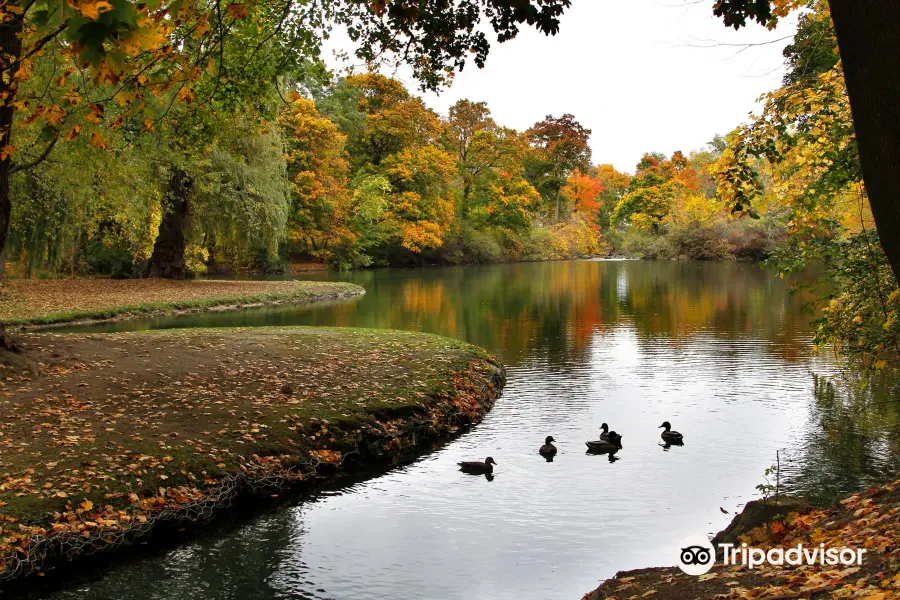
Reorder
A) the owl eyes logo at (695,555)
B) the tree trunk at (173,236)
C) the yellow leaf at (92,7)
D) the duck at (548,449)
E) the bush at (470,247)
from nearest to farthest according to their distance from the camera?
the yellow leaf at (92,7) → the owl eyes logo at (695,555) → the duck at (548,449) → the tree trunk at (173,236) → the bush at (470,247)

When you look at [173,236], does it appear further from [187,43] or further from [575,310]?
[187,43]

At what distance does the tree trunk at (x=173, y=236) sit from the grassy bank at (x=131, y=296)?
140cm

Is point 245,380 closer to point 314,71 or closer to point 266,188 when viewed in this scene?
point 314,71

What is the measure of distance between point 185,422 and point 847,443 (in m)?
8.87

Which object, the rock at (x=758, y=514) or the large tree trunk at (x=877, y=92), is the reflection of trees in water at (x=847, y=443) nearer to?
the rock at (x=758, y=514)

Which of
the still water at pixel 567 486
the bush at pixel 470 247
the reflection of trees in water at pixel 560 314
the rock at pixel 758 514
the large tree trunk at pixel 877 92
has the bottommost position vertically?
the still water at pixel 567 486

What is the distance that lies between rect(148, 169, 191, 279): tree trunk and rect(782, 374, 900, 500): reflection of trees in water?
82.2 feet

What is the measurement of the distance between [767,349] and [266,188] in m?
21.8

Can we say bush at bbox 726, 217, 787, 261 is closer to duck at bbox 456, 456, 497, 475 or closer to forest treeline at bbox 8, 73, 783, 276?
forest treeline at bbox 8, 73, 783, 276

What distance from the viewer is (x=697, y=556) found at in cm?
618

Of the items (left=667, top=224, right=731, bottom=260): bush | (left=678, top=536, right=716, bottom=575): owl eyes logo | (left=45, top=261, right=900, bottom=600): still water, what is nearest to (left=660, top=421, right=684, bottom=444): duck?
(left=45, top=261, right=900, bottom=600): still water

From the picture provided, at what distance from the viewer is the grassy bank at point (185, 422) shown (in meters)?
7.20

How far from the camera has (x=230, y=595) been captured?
6.29m

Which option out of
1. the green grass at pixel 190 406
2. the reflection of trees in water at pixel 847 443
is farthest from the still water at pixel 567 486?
the green grass at pixel 190 406
